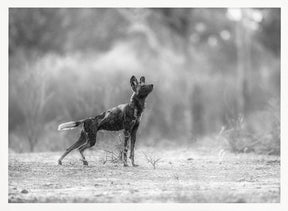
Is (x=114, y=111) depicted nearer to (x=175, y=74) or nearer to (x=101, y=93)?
(x=101, y=93)

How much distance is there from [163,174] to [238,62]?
10.6m

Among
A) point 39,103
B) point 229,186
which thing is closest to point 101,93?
point 39,103

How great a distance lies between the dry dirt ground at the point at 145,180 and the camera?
23.4ft

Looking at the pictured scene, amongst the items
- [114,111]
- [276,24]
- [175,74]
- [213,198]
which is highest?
[276,24]

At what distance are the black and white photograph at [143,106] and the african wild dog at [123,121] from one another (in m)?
0.02

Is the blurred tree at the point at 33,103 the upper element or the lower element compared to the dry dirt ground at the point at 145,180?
upper

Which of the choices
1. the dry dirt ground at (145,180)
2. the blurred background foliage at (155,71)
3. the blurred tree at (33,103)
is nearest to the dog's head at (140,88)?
the dry dirt ground at (145,180)

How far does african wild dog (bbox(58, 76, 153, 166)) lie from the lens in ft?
27.3

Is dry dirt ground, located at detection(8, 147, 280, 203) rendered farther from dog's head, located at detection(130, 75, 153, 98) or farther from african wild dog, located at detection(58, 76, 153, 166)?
dog's head, located at detection(130, 75, 153, 98)

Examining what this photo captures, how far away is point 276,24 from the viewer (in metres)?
16.4

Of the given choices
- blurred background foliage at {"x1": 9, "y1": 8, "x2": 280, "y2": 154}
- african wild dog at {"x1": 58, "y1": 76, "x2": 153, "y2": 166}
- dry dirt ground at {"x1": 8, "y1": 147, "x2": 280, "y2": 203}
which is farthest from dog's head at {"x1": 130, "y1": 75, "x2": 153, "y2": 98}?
blurred background foliage at {"x1": 9, "y1": 8, "x2": 280, "y2": 154}

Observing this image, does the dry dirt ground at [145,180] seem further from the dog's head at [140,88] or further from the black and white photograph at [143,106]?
the dog's head at [140,88]

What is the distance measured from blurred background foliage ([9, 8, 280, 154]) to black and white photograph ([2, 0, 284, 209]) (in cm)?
4
